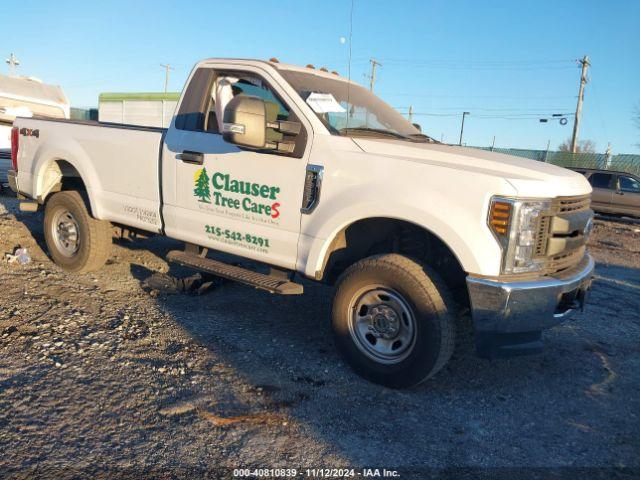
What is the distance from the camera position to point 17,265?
5750 millimetres

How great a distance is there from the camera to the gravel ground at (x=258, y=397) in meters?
2.68

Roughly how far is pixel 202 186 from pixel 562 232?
2739 mm

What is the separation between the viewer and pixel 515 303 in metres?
3.06

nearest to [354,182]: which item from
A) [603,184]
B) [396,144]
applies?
[396,144]

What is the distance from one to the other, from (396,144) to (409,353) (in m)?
1.43

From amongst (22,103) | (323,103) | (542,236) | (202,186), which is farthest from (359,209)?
(22,103)

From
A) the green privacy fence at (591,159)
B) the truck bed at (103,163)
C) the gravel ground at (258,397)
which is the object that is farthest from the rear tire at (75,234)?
the green privacy fence at (591,159)

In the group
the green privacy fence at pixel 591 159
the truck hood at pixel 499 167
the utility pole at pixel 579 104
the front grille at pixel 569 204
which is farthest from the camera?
the utility pole at pixel 579 104

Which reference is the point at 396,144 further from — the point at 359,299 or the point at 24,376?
the point at 24,376

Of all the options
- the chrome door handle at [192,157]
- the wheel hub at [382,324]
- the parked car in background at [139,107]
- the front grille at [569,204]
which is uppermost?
the parked car in background at [139,107]

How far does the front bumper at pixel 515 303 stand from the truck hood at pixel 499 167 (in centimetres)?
55

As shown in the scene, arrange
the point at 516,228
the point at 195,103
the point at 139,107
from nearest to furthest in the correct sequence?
the point at 516,228
the point at 195,103
the point at 139,107

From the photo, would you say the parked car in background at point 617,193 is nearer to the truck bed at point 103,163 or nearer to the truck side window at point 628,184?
the truck side window at point 628,184

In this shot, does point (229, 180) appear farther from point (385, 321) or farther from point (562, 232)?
point (562, 232)
